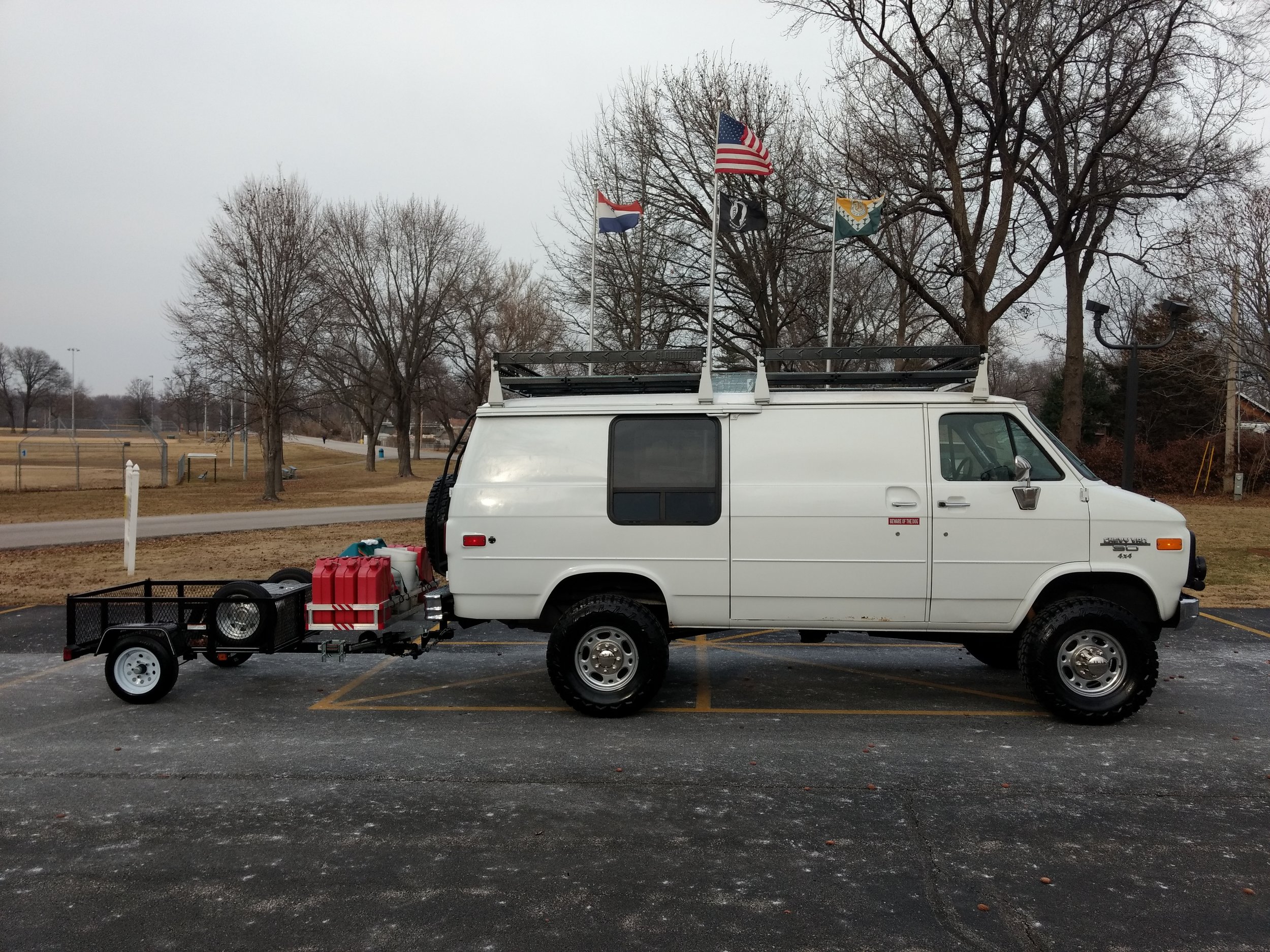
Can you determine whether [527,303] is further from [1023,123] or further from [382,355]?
[1023,123]

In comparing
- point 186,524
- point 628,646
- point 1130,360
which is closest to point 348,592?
point 628,646

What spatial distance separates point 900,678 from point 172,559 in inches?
472

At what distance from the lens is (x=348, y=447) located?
90875mm

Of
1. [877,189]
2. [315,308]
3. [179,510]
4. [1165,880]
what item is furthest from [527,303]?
[1165,880]

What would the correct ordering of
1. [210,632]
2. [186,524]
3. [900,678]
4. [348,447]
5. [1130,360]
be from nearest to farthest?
[210,632] → [900,678] → [1130,360] → [186,524] → [348,447]

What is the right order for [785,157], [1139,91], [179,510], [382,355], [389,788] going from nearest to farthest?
[389,788], [1139,91], [785,157], [179,510], [382,355]

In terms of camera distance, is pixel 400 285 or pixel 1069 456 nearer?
pixel 1069 456

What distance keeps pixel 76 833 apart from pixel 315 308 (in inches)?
1090

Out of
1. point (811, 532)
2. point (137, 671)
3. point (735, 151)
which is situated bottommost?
point (137, 671)

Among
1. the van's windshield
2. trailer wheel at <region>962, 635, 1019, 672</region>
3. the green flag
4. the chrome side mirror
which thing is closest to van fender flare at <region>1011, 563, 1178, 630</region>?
the chrome side mirror

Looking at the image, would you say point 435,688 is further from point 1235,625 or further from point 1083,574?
point 1235,625

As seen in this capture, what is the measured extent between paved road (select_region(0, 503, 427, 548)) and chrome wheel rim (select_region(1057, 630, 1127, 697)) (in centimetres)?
1367

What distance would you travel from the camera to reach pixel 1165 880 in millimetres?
3850

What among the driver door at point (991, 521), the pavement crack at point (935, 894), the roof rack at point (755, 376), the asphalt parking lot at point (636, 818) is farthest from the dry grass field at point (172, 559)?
the pavement crack at point (935, 894)
